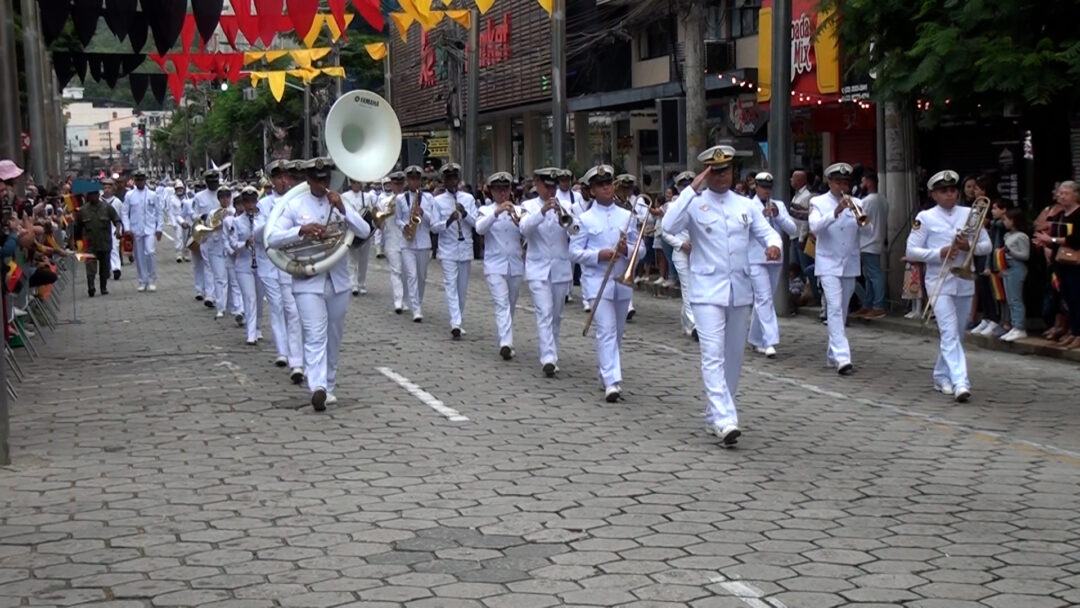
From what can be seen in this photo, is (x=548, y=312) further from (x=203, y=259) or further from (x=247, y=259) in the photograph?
(x=203, y=259)

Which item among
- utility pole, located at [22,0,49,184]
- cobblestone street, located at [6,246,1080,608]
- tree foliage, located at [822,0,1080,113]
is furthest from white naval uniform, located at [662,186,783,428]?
utility pole, located at [22,0,49,184]

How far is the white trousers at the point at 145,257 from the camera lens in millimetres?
26188

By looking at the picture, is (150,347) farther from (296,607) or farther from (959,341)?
(296,607)

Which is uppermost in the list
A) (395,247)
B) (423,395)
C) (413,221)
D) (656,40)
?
(656,40)

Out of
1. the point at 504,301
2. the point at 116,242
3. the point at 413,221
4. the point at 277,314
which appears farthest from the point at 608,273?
the point at 116,242

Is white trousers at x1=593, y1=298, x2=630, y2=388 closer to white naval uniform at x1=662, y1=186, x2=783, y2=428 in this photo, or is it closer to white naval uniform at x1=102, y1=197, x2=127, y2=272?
white naval uniform at x1=662, y1=186, x2=783, y2=428

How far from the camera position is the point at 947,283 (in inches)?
500

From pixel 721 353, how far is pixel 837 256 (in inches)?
183

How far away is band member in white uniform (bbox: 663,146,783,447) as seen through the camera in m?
10.3

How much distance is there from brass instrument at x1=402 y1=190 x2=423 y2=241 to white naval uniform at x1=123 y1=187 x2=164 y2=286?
26.3ft

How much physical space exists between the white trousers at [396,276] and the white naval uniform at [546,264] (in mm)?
A: 6677

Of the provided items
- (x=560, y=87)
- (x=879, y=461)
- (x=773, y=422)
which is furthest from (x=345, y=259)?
(x=560, y=87)

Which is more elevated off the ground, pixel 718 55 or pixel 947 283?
pixel 718 55

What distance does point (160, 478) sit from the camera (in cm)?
941
